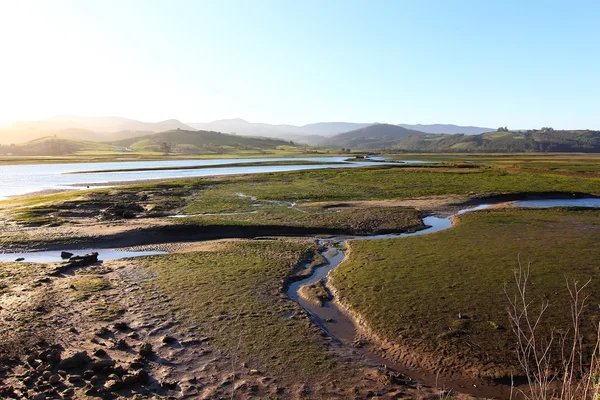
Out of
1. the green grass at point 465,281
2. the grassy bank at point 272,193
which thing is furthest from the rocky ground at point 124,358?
the grassy bank at point 272,193

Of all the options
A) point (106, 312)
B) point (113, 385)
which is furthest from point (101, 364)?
A: point (106, 312)

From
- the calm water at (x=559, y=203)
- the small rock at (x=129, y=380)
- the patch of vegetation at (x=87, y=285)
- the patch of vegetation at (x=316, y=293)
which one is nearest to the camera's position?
the small rock at (x=129, y=380)

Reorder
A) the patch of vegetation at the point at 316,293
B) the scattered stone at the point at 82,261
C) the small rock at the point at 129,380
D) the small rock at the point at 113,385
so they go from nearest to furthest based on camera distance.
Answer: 1. the small rock at the point at 113,385
2. the small rock at the point at 129,380
3. the patch of vegetation at the point at 316,293
4. the scattered stone at the point at 82,261

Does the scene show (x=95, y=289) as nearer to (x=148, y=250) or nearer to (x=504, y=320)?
(x=148, y=250)

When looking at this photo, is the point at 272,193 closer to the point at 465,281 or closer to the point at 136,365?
the point at 465,281

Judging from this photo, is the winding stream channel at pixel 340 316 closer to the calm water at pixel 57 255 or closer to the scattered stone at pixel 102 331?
the calm water at pixel 57 255

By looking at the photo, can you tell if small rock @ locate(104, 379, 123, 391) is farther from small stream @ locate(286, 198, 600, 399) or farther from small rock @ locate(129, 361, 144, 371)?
small stream @ locate(286, 198, 600, 399)
